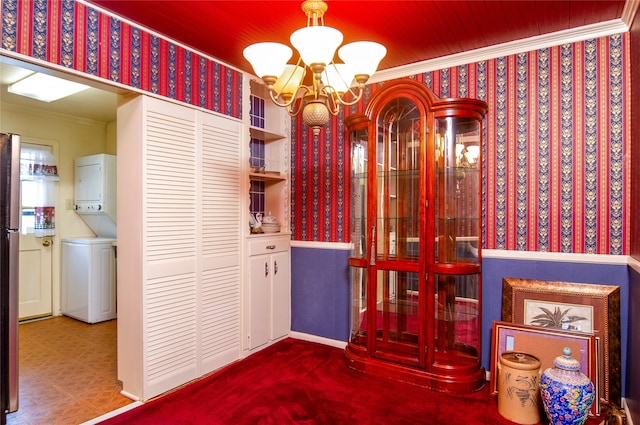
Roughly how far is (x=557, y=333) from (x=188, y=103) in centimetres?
303

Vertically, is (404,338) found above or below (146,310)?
below

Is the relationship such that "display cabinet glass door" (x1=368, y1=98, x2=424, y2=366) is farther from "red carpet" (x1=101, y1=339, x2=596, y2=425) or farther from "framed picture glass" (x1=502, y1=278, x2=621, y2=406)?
"framed picture glass" (x1=502, y1=278, x2=621, y2=406)

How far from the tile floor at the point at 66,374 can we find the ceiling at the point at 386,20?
2.08 meters

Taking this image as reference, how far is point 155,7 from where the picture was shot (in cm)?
231

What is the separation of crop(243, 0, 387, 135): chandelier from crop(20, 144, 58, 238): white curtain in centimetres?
412

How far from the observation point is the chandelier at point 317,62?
1571 mm

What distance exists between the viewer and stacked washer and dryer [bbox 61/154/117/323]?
4414 millimetres

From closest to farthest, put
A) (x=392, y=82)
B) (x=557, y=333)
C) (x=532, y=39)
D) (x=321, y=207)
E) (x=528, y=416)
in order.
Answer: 1. (x=528, y=416)
2. (x=557, y=333)
3. (x=532, y=39)
4. (x=392, y=82)
5. (x=321, y=207)

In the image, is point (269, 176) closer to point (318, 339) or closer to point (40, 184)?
point (318, 339)

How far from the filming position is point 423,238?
2752 millimetres

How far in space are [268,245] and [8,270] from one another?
6.19ft

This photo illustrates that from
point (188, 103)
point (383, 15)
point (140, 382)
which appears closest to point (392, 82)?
point (383, 15)

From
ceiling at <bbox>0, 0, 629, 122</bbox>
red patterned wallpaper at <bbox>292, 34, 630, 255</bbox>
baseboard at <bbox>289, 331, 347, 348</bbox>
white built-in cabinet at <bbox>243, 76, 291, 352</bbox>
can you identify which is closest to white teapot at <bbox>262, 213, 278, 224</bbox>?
white built-in cabinet at <bbox>243, 76, 291, 352</bbox>

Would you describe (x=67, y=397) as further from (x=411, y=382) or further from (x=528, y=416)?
(x=528, y=416)
